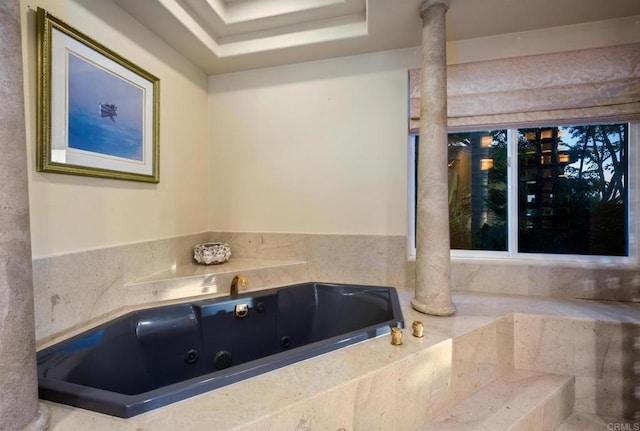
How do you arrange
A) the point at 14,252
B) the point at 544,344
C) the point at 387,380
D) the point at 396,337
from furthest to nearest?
the point at 544,344 → the point at 396,337 → the point at 387,380 → the point at 14,252

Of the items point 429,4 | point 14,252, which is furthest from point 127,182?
point 429,4

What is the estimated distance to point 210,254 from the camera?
224 cm

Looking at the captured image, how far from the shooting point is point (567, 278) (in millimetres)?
1972

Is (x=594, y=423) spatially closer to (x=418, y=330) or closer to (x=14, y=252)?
(x=418, y=330)

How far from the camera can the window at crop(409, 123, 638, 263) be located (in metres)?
1.99

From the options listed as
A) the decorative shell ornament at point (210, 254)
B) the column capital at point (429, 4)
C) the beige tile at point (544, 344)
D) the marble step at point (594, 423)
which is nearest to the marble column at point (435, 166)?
the column capital at point (429, 4)

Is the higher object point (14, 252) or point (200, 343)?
point (14, 252)

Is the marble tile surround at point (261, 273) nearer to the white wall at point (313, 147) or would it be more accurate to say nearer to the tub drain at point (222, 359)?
the white wall at point (313, 147)

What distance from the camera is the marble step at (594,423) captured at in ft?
4.78

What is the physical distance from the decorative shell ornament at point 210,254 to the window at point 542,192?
4.88 feet

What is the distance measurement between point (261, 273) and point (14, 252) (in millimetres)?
1502

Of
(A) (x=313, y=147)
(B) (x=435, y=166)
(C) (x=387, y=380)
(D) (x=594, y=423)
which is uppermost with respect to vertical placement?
(A) (x=313, y=147)

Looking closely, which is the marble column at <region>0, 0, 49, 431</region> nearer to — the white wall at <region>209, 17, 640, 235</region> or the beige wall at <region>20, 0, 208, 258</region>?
the beige wall at <region>20, 0, 208, 258</region>

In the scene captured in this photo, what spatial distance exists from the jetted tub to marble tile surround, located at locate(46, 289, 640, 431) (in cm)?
4
